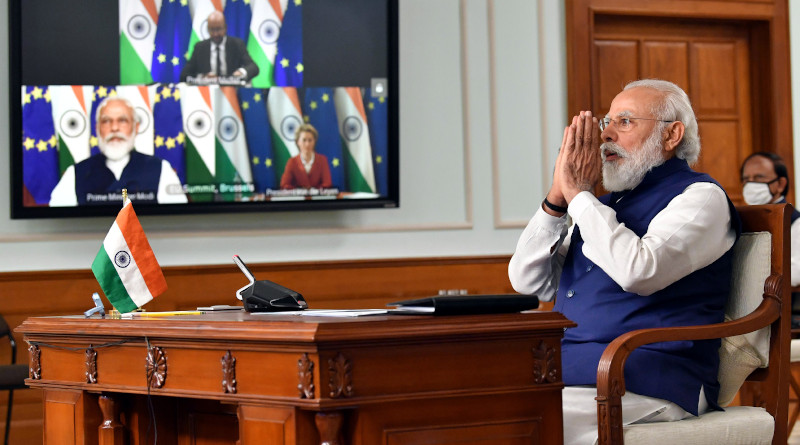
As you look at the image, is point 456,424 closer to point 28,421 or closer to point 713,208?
point 713,208

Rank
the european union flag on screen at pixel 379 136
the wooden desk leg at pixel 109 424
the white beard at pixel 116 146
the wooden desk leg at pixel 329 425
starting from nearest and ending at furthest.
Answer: the wooden desk leg at pixel 329 425 → the wooden desk leg at pixel 109 424 → the white beard at pixel 116 146 → the european union flag on screen at pixel 379 136

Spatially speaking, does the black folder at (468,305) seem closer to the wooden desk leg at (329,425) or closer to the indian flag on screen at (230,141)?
the wooden desk leg at (329,425)

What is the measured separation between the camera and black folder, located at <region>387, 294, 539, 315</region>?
208 centimetres

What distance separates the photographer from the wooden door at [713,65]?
235 inches

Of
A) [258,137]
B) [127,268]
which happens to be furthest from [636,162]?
[258,137]

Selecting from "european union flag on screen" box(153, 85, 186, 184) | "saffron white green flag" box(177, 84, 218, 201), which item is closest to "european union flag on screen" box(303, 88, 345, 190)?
"saffron white green flag" box(177, 84, 218, 201)

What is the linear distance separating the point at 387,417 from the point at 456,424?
0.53ft

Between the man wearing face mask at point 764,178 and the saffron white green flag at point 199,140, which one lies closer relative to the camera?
the saffron white green flag at point 199,140

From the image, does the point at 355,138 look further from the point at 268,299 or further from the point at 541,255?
the point at 268,299

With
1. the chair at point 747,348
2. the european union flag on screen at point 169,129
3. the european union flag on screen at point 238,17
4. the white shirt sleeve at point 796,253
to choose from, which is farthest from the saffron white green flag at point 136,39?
the white shirt sleeve at point 796,253

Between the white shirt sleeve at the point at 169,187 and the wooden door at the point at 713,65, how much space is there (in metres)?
2.33

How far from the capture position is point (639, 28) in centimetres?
607

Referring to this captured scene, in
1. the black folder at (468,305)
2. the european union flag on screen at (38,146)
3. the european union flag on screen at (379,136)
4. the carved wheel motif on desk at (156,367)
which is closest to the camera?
the black folder at (468,305)

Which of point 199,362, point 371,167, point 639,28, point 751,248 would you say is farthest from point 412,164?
point 199,362
